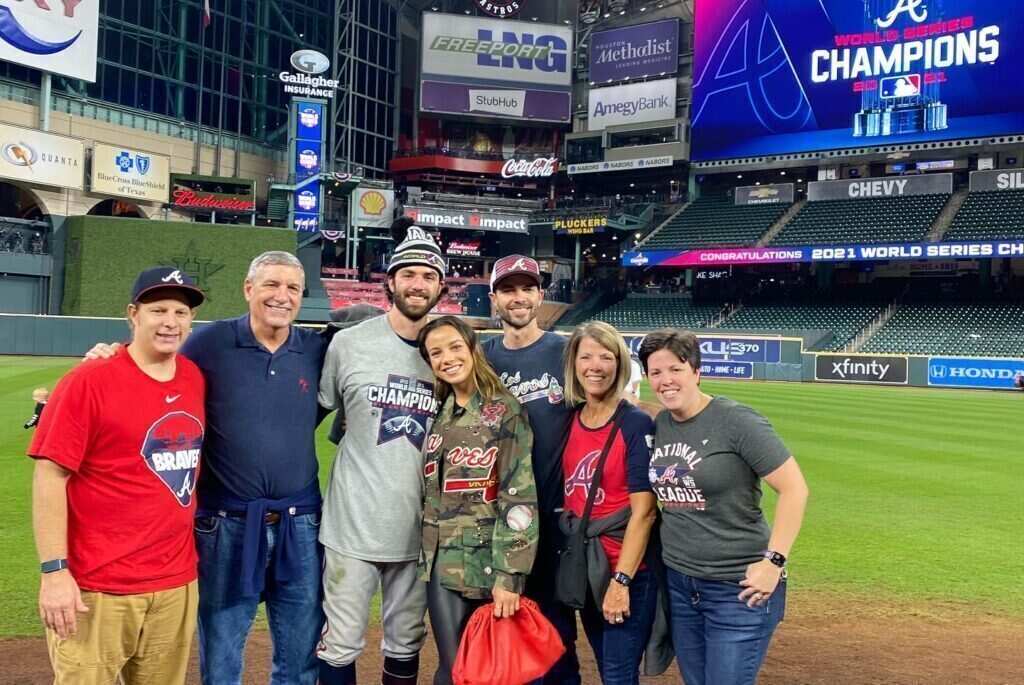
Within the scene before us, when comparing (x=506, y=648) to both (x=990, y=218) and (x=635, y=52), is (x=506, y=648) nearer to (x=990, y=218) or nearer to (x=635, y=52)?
(x=990, y=218)

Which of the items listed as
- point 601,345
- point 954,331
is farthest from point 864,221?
point 601,345

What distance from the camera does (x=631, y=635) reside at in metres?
4.13

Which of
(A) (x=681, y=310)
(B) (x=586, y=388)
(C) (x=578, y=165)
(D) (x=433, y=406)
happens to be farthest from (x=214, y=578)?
(C) (x=578, y=165)

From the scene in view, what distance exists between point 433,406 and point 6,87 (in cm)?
5072

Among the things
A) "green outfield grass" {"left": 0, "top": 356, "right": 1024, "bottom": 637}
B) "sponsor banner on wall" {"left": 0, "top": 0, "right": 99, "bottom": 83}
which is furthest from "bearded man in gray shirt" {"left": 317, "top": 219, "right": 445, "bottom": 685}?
"sponsor banner on wall" {"left": 0, "top": 0, "right": 99, "bottom": 83}

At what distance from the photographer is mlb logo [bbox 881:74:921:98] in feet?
155

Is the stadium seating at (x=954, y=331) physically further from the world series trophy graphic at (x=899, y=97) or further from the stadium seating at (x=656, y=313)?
the stadium seating at (x=656, y=313)

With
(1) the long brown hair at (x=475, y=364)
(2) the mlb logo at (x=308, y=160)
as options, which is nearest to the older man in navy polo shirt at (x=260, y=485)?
(1) the long brown hair at (x=475, y=364)

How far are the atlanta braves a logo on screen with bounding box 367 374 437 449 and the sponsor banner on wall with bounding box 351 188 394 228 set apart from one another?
2179 inches

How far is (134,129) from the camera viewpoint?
2062 inches

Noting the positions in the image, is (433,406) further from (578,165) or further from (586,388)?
(578,165)

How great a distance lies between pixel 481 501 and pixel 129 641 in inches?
64.0

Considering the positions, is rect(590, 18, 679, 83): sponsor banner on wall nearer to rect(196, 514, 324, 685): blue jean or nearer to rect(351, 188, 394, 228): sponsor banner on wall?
rect(351, 188, 394, 228): sponsor banner on wall

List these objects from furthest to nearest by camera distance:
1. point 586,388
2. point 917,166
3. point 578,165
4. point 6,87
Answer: point 578,165 → point 917,166 → point 6,87 → point 586,388
